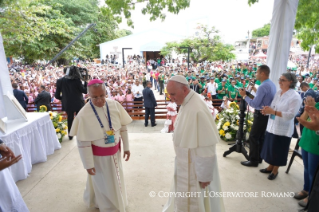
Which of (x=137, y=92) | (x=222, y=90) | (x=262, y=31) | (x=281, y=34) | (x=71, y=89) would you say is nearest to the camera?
(x=281, y=34)

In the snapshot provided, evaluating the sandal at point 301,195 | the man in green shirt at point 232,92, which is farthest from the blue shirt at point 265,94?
the man in green shirt at point 232,92

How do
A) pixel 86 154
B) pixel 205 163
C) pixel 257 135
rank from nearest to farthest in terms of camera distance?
pixel 205 163 → pixel 86 154 → pixel 257 135

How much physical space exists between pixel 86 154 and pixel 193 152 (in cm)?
125

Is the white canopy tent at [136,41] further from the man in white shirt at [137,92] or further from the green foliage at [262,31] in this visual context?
the green foliage at [262,31]

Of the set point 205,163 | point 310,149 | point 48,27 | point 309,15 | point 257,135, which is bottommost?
point 257,135

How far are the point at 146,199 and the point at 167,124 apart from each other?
4.87 meters

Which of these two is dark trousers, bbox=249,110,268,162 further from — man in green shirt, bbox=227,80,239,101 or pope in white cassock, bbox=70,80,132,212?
man in green shirt, bbox=227,80,239,101

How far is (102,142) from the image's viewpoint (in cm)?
257

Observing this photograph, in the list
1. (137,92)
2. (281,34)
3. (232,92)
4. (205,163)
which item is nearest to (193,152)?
(205,163)

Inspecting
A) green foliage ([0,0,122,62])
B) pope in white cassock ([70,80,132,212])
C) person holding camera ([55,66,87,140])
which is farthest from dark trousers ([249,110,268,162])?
green foliage ([0,0,122,62])

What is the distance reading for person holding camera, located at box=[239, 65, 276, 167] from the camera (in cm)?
366

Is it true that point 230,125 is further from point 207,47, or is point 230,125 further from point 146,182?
point 207,47

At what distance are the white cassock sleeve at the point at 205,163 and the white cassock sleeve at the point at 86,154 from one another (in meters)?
1.25

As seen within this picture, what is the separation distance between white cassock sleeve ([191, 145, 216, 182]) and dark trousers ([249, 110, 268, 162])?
2.15 m
